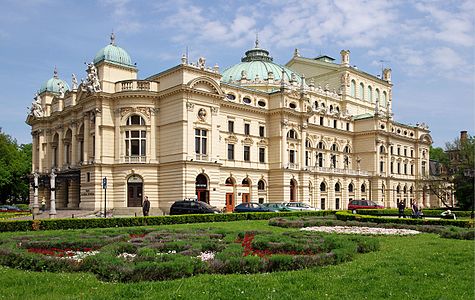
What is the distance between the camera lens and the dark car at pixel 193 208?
44750 millimetres

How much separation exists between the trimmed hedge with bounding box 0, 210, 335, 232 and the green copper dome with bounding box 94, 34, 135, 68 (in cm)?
2954

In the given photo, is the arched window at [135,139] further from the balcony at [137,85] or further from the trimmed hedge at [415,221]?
the trimmed hedge at [415,221]

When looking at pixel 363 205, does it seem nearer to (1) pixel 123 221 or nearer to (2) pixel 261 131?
(2) pixel 261 131

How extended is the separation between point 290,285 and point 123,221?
24.2 m

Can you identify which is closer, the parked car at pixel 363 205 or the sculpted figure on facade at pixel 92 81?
the sculpted figure on facade at pixel 92 81

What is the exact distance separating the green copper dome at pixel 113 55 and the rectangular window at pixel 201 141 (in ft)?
45.7

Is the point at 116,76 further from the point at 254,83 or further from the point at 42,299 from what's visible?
the point at 42,299

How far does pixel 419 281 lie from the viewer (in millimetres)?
13500

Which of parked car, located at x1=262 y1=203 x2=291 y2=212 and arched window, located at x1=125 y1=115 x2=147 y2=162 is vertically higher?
arched window, located at x1=125 y1=115 x2=147 y2=162

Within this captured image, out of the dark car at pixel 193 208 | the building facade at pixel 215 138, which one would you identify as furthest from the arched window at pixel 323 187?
the dark car at pixel 193 208

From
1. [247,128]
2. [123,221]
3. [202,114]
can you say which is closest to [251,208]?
[202,114]

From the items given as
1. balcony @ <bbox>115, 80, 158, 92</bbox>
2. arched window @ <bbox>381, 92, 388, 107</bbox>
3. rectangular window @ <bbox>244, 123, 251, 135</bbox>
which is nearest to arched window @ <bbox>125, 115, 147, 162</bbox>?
balcony @ <bbox>115, 80, 158, 92</bbox>

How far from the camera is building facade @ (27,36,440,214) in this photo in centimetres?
5609

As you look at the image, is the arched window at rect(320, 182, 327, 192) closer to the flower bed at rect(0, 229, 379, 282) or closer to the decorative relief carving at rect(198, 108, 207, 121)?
the decorative relief carving at rect(198, 108, 207, 121)
